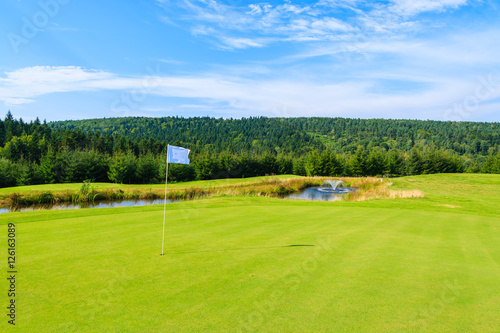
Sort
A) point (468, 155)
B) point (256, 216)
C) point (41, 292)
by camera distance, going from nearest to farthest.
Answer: point (41, 292) < point (256, 216) < point (468, 155)

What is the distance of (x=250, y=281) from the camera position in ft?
18.1

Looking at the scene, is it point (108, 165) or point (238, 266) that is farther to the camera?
point (108, 165)

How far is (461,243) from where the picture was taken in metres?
9.25

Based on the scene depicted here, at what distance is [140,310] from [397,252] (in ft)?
20.8

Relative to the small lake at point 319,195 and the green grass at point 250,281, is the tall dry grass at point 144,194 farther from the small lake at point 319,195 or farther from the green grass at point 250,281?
the green grass at point 250,281

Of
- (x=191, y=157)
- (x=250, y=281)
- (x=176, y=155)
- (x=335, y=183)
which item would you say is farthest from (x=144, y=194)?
(x=191, y=157)

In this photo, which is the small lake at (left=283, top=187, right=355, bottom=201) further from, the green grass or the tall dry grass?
the green grass

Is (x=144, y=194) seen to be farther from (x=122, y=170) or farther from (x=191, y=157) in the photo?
(x=191, y=157)

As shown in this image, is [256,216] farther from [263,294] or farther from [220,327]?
[220,327]

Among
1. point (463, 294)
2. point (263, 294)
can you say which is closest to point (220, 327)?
point (263, 294)

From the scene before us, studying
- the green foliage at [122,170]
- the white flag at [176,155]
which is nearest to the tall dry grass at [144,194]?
the green foliage at [122,170]

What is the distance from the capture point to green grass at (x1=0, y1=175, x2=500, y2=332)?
4.18 meters

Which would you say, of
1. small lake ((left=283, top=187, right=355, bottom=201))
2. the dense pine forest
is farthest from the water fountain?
the dense pine forest

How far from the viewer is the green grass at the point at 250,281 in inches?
165
